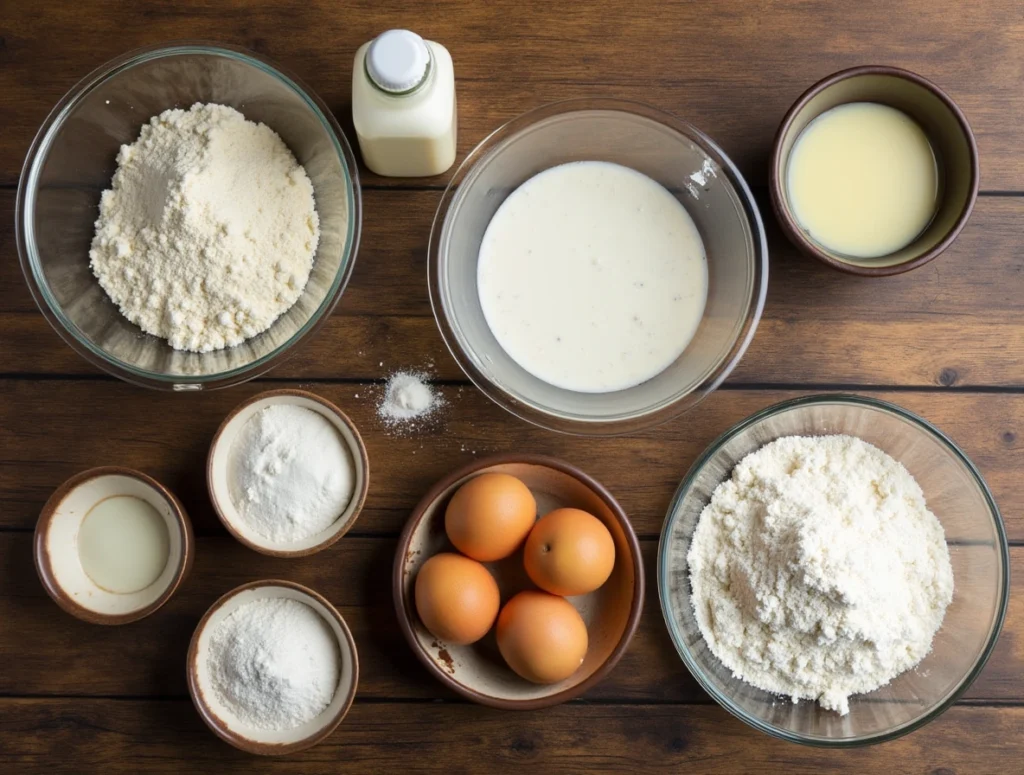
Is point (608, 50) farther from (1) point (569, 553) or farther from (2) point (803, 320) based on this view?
(1) point (569, 553)

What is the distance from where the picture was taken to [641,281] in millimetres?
1312

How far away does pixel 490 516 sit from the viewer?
4.01ft

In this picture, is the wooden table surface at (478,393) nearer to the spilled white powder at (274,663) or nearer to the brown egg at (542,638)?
the spilled white powder at (274,663)

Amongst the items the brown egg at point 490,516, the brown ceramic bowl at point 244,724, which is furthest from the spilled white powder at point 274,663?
the brown egg at point 490,516

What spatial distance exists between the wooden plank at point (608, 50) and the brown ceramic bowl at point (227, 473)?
0.41m

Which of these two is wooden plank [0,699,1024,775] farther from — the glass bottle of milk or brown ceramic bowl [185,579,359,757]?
the glass bottle of milk

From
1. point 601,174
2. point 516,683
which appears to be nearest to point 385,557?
point 516,683

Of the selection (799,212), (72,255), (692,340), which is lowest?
(692,340)

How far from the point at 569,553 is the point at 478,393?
1.08ft

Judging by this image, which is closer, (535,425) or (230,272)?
(230,272)

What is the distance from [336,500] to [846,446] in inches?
33.7

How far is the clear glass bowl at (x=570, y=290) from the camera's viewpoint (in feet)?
4.16

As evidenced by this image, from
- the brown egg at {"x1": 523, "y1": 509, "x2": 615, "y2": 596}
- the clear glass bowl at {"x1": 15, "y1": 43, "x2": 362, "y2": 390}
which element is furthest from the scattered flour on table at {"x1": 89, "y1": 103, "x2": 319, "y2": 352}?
the brown egg at {"x1": 523, "y1": 509, "x2": 615, "y2": 596}

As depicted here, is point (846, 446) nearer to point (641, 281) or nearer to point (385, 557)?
point (641, 281)
